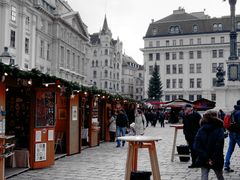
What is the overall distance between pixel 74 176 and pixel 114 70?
94360mm

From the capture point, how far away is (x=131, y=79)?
4651 inches

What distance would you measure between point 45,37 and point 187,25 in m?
35.3

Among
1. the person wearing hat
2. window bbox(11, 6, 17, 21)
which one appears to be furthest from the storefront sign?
window bbox(11, 6, 17, 21)

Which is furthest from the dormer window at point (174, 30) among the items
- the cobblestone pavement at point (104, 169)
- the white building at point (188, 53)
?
the cobblestone pavement at point (104, 169)

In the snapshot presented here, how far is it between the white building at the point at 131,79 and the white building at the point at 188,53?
31339 millimetres

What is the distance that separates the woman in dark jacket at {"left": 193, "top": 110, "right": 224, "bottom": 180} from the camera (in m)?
6.87

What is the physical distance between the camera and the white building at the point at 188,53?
7700cm

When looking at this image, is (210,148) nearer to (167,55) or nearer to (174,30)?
(174,30)

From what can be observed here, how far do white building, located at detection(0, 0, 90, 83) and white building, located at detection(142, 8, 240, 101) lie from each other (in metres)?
15.4

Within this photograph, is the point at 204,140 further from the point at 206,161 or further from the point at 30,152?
the point at 30,152

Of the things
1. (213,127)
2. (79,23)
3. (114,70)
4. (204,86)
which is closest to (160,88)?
(204,86)

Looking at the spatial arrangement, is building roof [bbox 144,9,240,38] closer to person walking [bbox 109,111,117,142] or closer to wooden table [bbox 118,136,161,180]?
person walking [bbox 109,111,117,142]

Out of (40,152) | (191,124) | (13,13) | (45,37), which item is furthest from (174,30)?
(40,152)

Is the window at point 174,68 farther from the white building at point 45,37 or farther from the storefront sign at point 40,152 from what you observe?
the storefront sign at point 40,152
